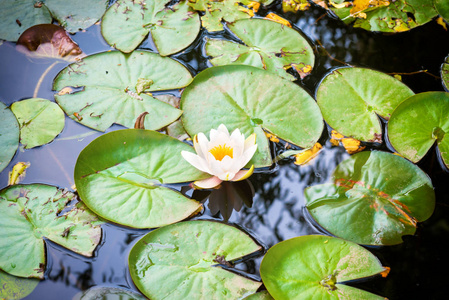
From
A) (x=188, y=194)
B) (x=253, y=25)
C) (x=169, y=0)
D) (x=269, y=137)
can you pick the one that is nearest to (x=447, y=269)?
(x=269, y=137)

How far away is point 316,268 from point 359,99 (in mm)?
1066

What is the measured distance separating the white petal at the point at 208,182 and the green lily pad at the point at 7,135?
0.98 meters

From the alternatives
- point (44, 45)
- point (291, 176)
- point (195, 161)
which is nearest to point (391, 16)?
point (291, 176)

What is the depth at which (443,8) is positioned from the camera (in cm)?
259

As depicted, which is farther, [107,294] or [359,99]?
[359,99]

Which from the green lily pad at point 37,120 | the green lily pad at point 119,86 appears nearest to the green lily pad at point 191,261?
the green lily pad at point 119,86

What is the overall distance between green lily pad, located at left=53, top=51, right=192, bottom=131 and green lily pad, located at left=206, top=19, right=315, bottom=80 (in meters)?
0.32

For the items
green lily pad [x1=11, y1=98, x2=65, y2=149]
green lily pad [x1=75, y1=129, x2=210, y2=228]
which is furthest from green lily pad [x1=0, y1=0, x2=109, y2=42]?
green lily pad [x1=75, y1=129, x2=210, y2=228]

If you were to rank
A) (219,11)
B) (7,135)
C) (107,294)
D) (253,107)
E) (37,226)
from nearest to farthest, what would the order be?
(107,294) < (37,226) < (7,135) < (253,107) < (219,11)

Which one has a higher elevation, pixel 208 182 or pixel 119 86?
pixel 119 86

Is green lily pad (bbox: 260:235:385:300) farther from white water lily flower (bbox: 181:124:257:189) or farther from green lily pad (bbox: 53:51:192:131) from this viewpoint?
green lily pad (bbox: 53:51:192:131)

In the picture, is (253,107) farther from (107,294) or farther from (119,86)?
(107,294)

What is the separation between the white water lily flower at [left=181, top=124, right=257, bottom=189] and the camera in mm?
1716

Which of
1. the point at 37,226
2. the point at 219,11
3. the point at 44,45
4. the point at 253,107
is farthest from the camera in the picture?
the point at 219,11
